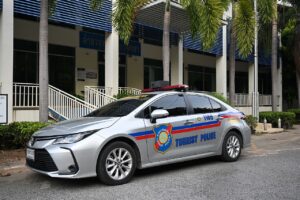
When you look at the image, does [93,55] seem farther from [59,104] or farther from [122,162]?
[122,162]

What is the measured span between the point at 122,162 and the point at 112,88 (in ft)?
27.9

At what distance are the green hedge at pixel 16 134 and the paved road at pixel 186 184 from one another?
2.15m

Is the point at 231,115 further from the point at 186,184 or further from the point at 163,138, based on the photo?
the point at 186,184

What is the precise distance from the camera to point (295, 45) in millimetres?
21016

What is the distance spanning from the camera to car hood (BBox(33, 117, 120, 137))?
586 centimetres

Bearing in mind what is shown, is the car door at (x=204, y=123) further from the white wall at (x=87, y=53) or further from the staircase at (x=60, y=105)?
the white wall at (x=87, y=53)

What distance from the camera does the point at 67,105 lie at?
1230 centimetres

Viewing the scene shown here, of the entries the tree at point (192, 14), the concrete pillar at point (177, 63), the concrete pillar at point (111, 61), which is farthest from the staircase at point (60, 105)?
the concrete pillar at point (177, 63)

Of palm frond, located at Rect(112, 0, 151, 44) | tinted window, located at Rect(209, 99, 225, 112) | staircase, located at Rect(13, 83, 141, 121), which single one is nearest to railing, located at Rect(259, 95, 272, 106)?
staircase, located at Rect(13, 83, 141, 121)

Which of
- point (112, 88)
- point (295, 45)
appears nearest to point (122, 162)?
point (112, 88)

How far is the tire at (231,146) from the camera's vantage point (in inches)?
313

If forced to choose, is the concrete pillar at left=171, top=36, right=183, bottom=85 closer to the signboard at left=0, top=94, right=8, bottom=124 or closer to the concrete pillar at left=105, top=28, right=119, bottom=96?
the concrete pillar at left=105, top=28, right=119, bottom=96

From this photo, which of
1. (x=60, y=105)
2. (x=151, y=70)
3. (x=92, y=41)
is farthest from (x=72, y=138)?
(x=151, y=70)

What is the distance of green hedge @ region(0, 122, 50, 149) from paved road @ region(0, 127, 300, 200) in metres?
2.15
